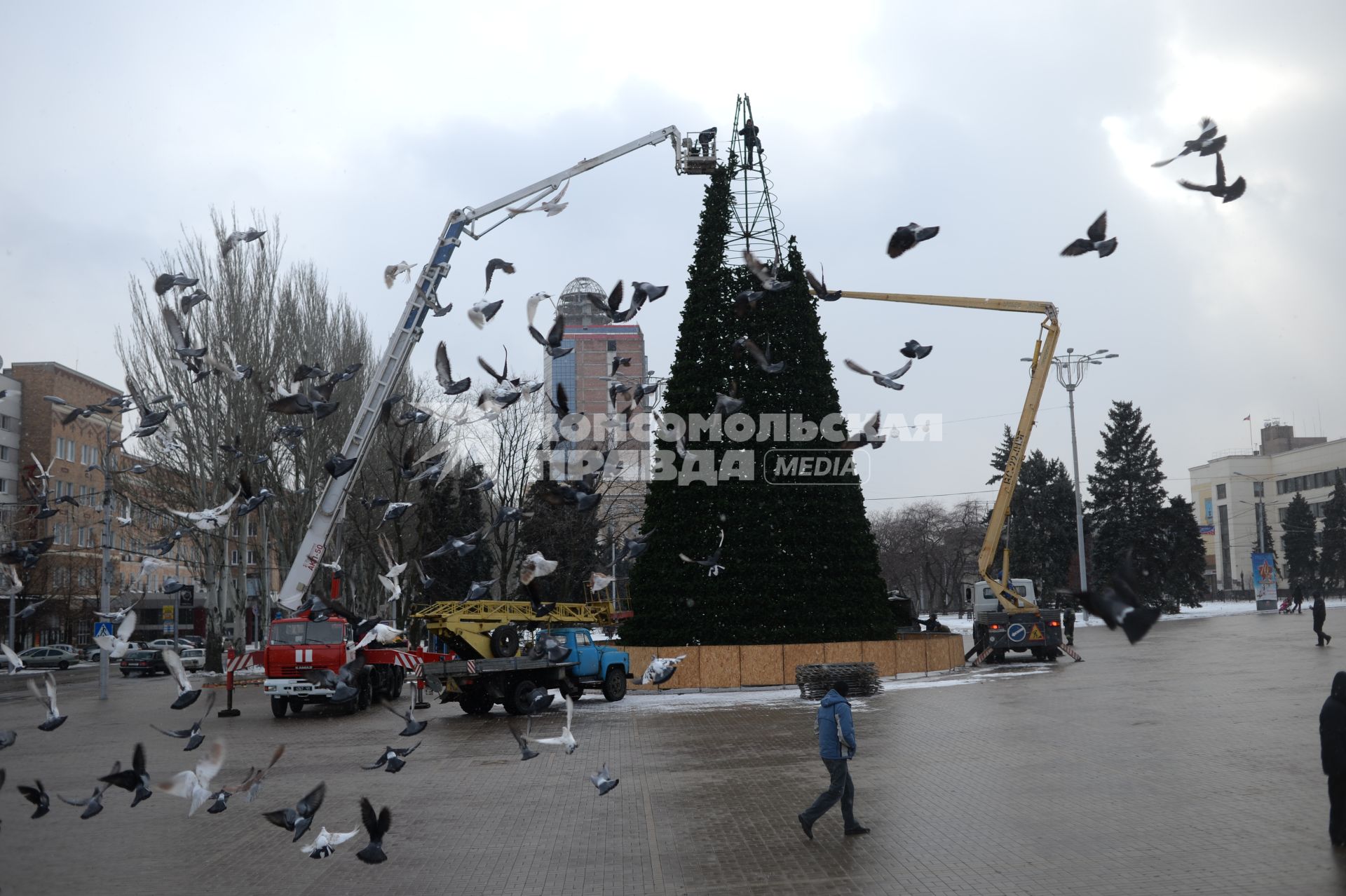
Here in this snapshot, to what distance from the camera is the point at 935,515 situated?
10088 centimetres

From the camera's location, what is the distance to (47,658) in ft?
171

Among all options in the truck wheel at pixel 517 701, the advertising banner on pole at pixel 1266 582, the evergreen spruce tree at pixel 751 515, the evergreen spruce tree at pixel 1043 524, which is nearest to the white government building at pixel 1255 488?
the evergreen spruce tree at pixel 1043 524

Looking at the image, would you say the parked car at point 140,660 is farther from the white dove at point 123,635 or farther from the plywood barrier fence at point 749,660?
the white dove at point 123,635

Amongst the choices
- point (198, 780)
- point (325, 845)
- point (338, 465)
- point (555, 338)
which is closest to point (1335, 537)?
point (338, 465)

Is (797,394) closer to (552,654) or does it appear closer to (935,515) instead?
(552,654)

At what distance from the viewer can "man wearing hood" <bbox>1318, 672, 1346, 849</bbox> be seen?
891 cm

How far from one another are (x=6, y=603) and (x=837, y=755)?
61787 millimetres

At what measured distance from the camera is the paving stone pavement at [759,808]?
8.88m

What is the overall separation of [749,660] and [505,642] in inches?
286

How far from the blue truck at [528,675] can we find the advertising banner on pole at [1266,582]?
48.8m

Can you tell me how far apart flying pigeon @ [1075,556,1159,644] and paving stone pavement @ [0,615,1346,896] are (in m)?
1.92

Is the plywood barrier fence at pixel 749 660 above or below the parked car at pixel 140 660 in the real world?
above

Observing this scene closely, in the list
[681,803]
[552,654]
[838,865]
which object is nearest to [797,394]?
[552,654]

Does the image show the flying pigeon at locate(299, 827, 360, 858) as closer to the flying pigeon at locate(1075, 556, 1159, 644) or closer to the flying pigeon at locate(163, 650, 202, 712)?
the flying pigeon at locate(163, 650, 202, 712)
